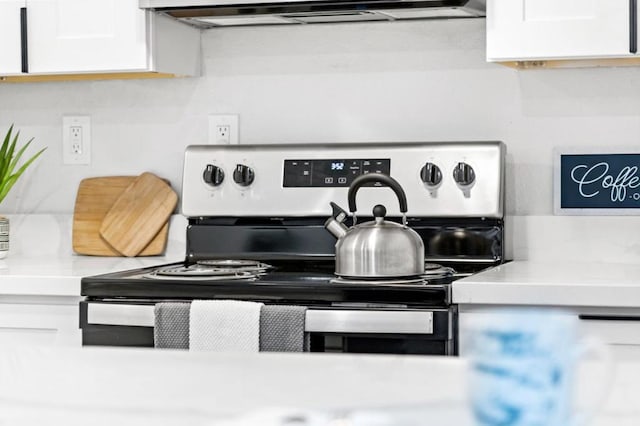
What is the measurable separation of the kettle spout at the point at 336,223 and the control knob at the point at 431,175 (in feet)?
0.82

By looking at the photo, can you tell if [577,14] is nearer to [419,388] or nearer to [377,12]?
[377,12]

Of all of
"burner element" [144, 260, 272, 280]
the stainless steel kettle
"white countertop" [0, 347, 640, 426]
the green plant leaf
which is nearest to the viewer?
"white countertop" [0, 347, 640, 426]

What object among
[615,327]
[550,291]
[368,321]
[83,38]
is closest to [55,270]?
[83,38]

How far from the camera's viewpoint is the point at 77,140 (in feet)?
9.96

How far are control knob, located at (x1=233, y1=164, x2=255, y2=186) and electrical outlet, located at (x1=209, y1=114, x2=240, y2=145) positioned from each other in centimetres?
23

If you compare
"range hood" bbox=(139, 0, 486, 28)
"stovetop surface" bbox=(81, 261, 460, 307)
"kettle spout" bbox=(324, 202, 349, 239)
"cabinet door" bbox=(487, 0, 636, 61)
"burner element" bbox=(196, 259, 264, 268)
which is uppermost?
"range hood" bbox=(139, 0, 486, 28)

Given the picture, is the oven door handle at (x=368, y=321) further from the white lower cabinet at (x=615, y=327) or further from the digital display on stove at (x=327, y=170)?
the digital display on stove at (x=327, y=170)

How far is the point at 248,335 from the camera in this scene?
207 cm

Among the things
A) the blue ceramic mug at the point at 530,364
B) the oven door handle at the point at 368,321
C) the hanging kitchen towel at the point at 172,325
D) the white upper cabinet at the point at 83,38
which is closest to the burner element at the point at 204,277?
the hanging kitchen towel at the point at 172,325

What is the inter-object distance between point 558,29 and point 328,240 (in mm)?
773

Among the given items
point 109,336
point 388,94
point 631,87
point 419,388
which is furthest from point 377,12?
point 419,388

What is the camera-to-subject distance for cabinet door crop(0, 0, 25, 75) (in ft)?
8.81

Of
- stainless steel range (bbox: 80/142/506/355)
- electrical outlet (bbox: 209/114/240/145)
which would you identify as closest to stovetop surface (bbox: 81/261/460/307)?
stainless steel range (bbox: 80/142/506/355)

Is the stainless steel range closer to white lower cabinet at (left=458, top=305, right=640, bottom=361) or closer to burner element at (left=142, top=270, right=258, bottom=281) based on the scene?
burner element at (left=142, top=270, right=258, bottom=281)
